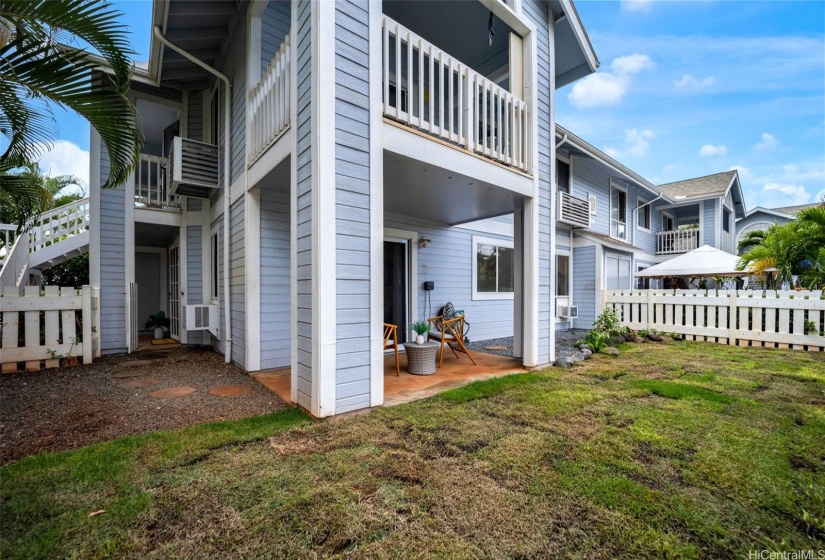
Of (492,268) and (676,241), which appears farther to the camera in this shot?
(676,241)

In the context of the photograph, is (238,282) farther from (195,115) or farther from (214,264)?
(195,115)

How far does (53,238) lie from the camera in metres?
6.56

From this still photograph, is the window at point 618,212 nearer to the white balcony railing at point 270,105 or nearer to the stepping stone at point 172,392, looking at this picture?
the white balcony railing at point 270,105

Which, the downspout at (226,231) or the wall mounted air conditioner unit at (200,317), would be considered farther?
the wall mounted air conditioner unit at (200,317)

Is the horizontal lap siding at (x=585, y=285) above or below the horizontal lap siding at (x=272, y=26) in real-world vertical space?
below

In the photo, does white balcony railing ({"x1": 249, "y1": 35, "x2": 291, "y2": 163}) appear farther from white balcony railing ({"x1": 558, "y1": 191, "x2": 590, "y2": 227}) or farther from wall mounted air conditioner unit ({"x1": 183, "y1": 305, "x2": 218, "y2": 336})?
white balcony railing ({"x1": 558, "y1": 191, "x2": 590, "y2": 227})

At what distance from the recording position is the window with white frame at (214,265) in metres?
6.47

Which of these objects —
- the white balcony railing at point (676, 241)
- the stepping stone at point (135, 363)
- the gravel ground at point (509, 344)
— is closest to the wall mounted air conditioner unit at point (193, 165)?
the stepping stone at point (135, 363)

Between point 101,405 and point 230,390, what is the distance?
1091mm

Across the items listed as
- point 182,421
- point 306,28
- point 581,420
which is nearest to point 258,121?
point 306,28

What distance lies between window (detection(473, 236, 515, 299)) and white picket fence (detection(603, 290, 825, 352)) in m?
2.82

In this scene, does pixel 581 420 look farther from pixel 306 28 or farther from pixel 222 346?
pixel 222 346

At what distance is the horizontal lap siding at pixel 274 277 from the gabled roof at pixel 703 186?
15.1 m

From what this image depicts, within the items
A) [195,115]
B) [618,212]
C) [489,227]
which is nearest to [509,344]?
[489,227]
